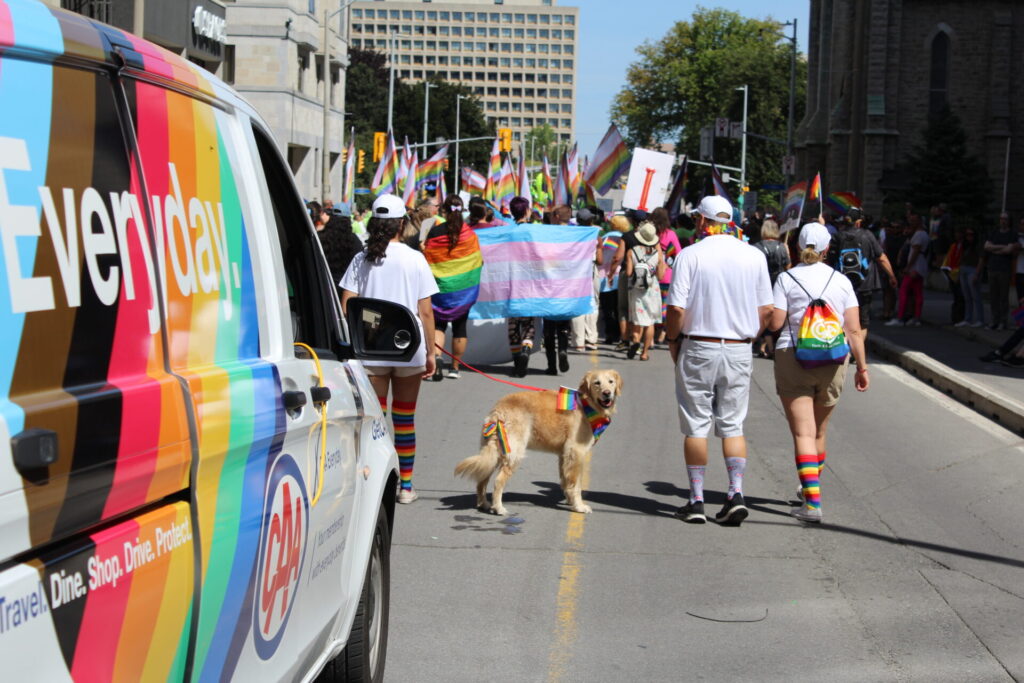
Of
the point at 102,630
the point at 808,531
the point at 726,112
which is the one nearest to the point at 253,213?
the point at 102,630

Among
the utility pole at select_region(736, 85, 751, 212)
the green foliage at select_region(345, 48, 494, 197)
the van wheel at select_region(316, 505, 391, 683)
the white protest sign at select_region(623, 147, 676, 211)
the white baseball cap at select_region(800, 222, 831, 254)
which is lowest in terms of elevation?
the van wheel at select_region(316, 505, 391, 683)

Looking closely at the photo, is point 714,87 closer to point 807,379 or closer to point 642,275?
point 642,275

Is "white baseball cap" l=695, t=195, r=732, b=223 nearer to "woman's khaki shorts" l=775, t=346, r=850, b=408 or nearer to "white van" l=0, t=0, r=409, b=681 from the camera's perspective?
"woman's khaki shorts" l=775, t=346, r=850, b=408

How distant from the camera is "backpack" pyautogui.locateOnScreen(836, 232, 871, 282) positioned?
1321 centimetres

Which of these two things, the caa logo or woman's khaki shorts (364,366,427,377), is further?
woman's khaki shorts (364,366,427,377)

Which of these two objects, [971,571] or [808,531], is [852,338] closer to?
[808,531]

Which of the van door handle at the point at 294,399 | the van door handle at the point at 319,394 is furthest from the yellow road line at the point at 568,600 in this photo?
the van door handle at the point at 294,399

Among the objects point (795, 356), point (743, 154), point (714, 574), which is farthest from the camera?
point (743, 154)

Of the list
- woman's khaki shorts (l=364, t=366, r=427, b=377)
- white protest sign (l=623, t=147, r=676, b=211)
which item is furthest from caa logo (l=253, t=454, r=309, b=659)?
white protest sign (l=623, t=147, r=676, b=211)

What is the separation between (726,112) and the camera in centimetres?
9444

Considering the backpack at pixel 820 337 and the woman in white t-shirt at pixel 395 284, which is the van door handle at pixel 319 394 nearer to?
the woman in white t-shirt at pixel 395 284

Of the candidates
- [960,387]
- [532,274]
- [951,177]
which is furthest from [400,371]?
[951,177]

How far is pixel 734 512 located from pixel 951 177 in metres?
42.9

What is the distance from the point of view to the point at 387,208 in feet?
26.6
